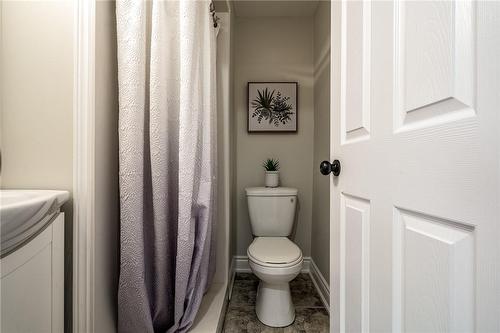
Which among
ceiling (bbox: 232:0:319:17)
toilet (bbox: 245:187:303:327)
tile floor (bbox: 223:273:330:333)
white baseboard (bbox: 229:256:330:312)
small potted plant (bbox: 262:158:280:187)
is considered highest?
ceiling (bbox: 232:0:319:17)

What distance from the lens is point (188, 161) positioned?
1.00 metres

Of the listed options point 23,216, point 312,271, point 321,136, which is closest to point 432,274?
point 23,216

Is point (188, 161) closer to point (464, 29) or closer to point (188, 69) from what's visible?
point (188, 69)

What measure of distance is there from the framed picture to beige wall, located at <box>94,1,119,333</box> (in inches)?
49.3

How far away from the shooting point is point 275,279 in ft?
4.18

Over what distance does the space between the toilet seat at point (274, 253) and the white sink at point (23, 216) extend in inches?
39.3

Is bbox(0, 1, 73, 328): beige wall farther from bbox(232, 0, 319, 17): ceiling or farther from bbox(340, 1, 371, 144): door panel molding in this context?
bbox(232, 0, 319, 17): ceiling

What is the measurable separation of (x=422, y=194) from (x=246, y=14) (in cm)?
214

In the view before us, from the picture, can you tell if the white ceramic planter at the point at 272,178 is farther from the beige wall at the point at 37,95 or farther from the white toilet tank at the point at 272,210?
the beige wall at the point at 37,95

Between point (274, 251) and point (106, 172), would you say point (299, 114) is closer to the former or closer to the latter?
point (274, 251)

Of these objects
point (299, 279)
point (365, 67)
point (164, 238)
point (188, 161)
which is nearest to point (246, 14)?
point (188, 161)

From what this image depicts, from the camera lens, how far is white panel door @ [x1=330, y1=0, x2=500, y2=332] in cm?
29

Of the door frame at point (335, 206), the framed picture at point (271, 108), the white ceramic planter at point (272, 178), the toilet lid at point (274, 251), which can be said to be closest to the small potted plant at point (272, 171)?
the white ceramic planter at point (272, 178)

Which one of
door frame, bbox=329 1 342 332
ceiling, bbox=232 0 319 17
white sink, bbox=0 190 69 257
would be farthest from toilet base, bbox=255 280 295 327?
ceiling, bbox=232 0 319 17
